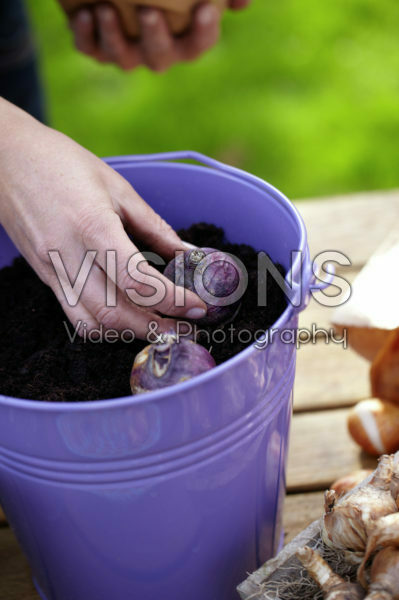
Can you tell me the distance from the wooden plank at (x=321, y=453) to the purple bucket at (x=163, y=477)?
97 millimetres

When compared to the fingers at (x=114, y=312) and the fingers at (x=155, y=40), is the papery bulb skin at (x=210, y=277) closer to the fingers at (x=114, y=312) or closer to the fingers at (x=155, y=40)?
the fingers at (x=114, y=312)

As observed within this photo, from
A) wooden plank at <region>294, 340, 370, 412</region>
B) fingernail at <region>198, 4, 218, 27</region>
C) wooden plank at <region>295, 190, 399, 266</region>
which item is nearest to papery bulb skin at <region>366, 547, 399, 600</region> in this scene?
wooden plank at <region>294, 340, 370, 412</region>

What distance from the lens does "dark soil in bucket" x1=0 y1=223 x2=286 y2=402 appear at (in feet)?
2.29

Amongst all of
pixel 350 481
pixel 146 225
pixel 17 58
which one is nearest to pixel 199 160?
pixel 146 225

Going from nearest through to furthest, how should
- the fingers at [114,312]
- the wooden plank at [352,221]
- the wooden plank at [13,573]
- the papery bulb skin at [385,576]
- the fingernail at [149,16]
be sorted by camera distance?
the papery bulb skin at [385,576]
the fingers at [114,312]
the wooden plank at [13,573]
the fingernail at [149,16]
the wooden plank at [352,221]

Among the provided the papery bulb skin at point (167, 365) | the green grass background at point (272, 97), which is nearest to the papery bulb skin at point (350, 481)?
the papery bulb skin at point (167, 365)

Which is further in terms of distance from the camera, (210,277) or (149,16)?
(149,16)

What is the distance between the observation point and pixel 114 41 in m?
1.10

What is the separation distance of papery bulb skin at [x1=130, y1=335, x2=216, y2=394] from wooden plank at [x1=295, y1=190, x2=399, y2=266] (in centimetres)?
61

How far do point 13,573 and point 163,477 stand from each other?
35 cm

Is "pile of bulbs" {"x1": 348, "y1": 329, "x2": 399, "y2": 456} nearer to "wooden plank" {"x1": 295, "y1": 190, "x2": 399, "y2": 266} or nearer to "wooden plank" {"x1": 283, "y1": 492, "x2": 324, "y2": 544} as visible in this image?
"wooden plank" {"x1": 283, "y1": 492, "x2": 324, "y2": 544}

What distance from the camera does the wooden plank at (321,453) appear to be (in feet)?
2.94

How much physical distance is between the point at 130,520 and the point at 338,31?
2.17 meters

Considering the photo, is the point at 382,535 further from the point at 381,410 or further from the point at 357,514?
the point at 381,410
